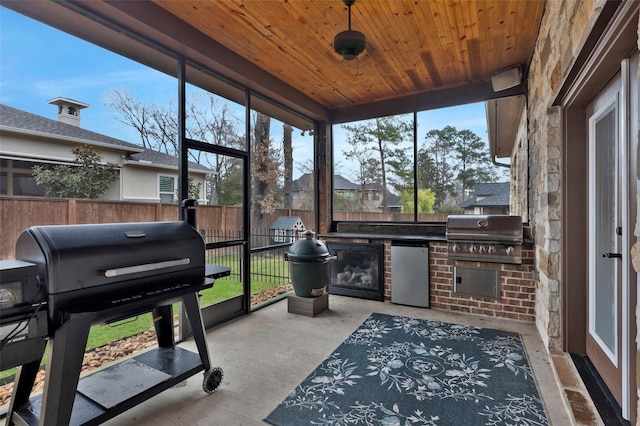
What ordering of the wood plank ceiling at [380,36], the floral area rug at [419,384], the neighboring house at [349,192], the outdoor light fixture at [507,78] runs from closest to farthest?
1. the floral area rug at [419,384]
2. the wood plank ceiling at [380,36]
3. the outdoor light fixture at [507,78]
4. the neighboring house at [349,192]

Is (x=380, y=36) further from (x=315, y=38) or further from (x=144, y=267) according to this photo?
(x=144, y=267)

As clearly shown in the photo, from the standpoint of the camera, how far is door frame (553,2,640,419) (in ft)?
4.70

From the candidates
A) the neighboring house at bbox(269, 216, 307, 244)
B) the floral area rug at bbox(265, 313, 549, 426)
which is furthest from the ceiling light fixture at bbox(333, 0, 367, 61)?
the floral area rug at bbox(265, 313, 549, 426)

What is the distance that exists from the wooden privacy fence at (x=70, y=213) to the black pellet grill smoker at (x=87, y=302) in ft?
1.45

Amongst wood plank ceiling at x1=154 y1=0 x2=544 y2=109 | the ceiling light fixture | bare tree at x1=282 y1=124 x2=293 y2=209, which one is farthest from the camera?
bare tree at x1=282 y1=124 x2=293 y2=209

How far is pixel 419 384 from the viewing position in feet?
7.40

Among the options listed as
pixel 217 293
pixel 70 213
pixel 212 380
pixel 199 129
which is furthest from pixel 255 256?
pixel 70 213

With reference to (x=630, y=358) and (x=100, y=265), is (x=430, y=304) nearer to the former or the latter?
(x=630, y=358)

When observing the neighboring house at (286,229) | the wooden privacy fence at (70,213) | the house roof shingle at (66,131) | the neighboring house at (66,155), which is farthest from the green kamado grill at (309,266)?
the house roof shingle at (66,131)

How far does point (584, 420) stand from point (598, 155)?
161 centimetres

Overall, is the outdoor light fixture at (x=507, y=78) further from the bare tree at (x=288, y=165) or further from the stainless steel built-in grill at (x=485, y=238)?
the bare tree at (x=288, y=165)

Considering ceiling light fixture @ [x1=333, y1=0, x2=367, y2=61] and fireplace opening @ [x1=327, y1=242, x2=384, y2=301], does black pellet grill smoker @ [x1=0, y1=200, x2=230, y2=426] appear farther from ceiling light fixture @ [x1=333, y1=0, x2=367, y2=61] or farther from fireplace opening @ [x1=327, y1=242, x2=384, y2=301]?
fireplace opening @ [x1=327, y1=242, x2=384, y2=301]

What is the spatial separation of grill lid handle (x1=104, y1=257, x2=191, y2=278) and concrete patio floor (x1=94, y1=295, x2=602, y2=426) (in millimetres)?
903

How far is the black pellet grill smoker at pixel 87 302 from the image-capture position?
1.45m
